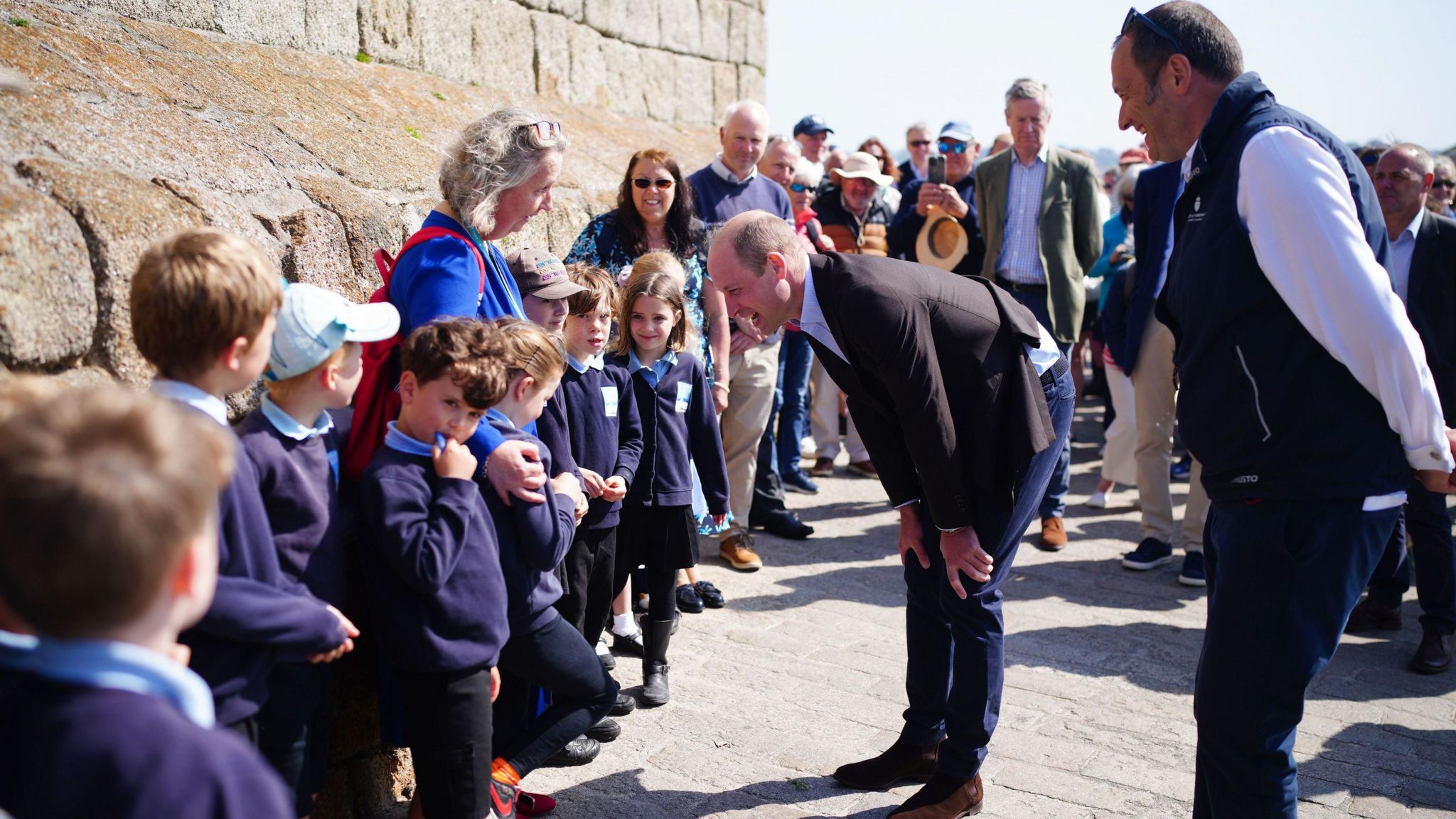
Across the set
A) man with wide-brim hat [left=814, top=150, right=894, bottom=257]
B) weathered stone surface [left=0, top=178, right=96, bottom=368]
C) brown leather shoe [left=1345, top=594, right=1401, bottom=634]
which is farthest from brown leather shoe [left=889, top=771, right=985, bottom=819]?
man with wide-brim hat [left=814, top=150, right=894, bottom=257]

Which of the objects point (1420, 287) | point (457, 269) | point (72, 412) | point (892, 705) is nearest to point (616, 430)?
point (457, 269)

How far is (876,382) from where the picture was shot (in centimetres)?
298

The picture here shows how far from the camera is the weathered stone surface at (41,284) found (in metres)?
2.21

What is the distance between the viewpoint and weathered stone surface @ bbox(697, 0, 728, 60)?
8.23 m

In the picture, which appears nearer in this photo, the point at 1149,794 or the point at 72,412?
the point at 72,412

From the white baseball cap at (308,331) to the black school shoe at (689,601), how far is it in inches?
110

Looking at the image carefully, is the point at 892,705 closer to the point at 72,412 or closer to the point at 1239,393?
the point at 1239,393

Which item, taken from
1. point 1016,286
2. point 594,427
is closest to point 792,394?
point 1016,286

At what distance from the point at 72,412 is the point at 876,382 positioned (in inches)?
82.9

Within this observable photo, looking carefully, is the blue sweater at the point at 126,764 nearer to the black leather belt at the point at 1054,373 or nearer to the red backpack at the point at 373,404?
the red backpack at the point at 373,404

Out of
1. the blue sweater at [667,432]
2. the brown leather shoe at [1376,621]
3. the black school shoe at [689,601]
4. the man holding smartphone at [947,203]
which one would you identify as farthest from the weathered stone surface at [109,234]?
the brown leather shoe at [1376,621]

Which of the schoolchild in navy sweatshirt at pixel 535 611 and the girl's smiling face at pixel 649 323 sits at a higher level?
the girl's smiling face at pixel 649 323

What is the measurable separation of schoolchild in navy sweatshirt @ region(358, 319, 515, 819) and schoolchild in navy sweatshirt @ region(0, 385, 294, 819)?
3.46 ft

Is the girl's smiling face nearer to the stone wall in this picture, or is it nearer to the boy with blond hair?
the stone wall
